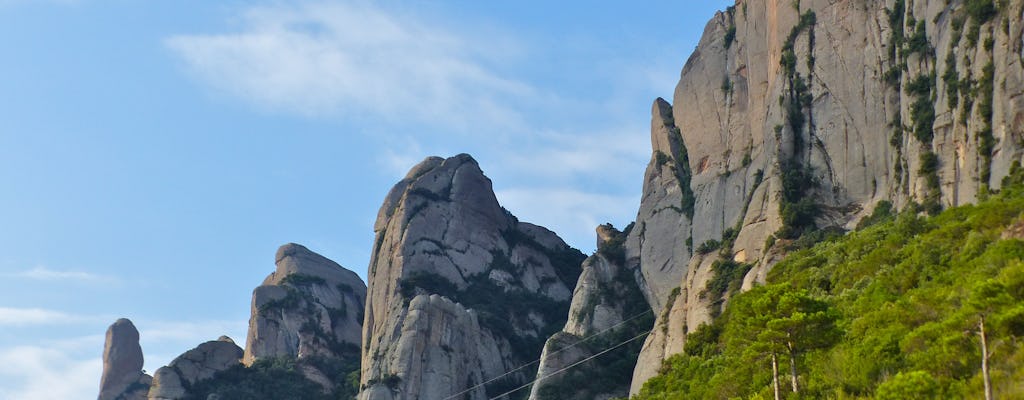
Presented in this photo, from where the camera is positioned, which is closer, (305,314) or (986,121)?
(986,121)

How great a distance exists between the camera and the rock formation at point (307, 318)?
13512 centimetres

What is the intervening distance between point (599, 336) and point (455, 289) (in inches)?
980

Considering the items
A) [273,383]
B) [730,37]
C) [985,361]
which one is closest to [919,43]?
[730,37]

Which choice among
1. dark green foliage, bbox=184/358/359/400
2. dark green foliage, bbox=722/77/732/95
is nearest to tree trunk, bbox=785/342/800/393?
dark green foliage, bbox=722/77/732/95

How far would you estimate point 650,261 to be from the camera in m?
108

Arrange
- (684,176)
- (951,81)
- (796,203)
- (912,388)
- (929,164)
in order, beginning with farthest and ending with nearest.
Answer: (684,176), (796,203), (951,81), (929,164), (912,388)

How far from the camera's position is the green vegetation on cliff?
4269 cm

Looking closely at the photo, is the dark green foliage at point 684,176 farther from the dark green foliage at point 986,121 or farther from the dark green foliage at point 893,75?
the dark green foliage at point 986,121

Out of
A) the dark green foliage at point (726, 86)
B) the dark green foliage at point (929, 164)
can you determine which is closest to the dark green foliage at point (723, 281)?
the dark green foliage at point (929, 164)

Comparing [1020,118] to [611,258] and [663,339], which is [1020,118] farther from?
[611,258]

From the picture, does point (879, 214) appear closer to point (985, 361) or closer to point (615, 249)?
point (615, 249)

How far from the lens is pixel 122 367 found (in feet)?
516

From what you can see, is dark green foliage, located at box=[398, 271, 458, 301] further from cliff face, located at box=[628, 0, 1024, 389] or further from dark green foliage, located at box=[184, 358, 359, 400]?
cliff face, located at box=[628, 0, 1024, 389]

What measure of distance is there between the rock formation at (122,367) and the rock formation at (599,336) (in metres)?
67.2
